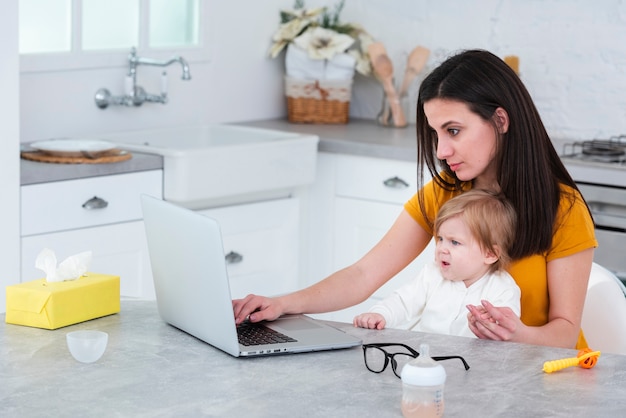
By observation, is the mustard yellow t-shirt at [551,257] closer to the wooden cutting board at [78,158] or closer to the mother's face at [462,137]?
the mother's face at [462,137]

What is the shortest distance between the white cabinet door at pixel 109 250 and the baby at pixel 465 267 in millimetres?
1440

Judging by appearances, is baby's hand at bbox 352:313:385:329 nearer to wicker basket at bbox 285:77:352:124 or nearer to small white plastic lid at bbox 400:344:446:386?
→ small white plastic lid at bbox 400:344:446:386

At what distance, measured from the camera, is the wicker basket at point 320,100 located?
4.68 meters

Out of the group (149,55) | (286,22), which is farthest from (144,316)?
(286,22)

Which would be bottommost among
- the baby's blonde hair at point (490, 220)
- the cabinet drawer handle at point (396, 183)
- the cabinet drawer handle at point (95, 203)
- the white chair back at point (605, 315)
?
the cabinet drawer handle at point (95, 203)

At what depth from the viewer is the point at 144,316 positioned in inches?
85.2

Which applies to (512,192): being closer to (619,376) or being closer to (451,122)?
(451,122)

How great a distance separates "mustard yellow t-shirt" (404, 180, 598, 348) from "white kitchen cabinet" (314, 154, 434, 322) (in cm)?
159

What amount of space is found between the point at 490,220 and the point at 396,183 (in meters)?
1.74

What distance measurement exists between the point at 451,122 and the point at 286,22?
2672 mm

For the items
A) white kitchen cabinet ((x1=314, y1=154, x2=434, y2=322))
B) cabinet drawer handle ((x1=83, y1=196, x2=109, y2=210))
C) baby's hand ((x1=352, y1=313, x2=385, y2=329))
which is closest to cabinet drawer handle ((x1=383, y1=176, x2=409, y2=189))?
white kitchen cabinet ((x1=314, y1=154, x2=434, y2=322))

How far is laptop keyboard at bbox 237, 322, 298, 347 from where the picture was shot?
196 centimetres

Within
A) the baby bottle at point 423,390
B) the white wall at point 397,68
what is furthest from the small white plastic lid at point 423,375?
the white wall at point 397,68

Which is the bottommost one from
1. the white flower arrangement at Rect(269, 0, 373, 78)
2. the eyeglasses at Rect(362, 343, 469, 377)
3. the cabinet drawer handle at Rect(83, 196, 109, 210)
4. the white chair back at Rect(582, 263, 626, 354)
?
the cabinet drawer handle at Rect(83, 196, 109, 210)
